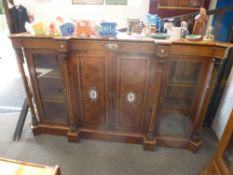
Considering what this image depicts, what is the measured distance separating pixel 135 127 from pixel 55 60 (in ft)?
3.58

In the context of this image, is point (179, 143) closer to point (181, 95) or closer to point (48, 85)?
point (181, 95)

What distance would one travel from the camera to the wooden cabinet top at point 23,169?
3.45 ft

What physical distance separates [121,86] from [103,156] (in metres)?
0.76

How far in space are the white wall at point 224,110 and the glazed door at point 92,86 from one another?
1320 mm

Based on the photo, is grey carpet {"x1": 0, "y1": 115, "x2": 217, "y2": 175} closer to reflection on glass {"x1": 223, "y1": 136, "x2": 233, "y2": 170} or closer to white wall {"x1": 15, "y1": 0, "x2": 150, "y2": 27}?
reflection on glass {"x1": 223, "y1": 136, "x2": 233, "y2": 170}

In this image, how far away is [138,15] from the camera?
106 inches

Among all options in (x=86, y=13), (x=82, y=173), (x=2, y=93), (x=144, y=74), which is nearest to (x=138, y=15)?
(x=86, y=13)

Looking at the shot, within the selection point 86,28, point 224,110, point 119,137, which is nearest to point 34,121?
point 119,137

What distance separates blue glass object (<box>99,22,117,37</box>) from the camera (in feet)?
4.70

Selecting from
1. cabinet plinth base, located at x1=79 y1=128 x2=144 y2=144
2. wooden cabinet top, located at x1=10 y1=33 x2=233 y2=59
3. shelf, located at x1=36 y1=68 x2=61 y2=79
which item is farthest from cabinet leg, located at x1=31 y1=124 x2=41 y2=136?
wooden cabinet top, located at x1=10 y1=33 x2=233 y2=59

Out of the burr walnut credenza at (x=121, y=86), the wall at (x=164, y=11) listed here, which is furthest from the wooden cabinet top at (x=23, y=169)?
the wall at (x=164, y=11)

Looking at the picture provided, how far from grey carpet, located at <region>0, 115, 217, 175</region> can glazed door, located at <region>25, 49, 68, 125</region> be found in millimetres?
274

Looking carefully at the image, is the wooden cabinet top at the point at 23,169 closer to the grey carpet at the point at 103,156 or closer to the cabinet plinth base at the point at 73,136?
the grey carpet at the point at 103,156

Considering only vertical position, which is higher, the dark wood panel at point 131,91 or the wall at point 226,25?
the wall at point 226,25
